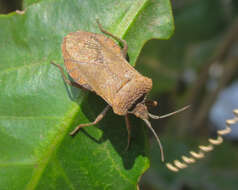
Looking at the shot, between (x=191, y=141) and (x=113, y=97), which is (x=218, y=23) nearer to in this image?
(x=191, y=141)

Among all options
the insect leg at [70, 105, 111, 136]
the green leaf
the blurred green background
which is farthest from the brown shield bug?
the blurred green background

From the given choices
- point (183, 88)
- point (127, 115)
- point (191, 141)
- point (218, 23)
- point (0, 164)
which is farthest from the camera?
point (218, 23)

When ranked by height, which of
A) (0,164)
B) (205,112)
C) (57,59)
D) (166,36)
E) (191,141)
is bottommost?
(191,141)

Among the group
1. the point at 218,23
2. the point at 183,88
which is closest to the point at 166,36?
the point at 183,88

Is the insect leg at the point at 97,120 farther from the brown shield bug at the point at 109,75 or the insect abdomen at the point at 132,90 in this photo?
the insect abdomen at the point at 132,90

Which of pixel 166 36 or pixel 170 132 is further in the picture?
pixel 170 132

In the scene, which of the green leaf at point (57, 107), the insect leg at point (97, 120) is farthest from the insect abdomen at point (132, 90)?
the green leaf at point (57, 107)
